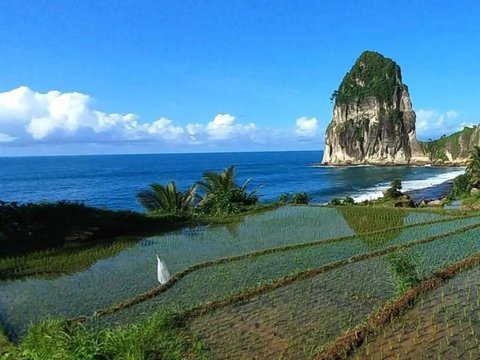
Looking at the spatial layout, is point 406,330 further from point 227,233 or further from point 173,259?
point 227,233

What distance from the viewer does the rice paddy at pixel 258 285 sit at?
6.40m

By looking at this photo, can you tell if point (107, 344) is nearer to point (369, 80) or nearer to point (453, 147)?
point (453, 147)

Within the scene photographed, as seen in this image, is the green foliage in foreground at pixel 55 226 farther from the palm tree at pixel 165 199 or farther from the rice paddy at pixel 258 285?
the palm tree at pixel 165 199

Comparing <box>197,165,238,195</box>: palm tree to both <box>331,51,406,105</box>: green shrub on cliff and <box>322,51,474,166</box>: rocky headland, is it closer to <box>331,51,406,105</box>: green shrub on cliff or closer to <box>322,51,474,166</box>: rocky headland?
<box>322,51,474,166</box>: rocky headland

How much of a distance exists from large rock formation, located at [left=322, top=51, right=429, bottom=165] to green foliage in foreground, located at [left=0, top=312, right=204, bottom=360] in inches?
3474

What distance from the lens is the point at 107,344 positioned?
5.10 metres

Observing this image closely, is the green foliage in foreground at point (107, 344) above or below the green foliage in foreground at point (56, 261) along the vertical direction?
above

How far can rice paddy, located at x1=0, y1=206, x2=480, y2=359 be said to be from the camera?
640cm

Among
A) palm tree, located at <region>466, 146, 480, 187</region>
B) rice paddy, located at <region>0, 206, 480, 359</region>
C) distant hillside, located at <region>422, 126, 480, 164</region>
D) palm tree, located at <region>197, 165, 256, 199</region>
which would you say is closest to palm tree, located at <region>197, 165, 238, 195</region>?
palm tree, located at <region>197, 165, 256, 199</region>

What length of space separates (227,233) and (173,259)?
350 centimetres

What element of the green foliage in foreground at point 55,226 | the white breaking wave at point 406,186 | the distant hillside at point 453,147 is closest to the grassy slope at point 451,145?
the distant hillside at point 453,147

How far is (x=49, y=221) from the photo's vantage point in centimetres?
1383

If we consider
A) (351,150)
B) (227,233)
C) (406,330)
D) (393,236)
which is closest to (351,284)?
(406,330)

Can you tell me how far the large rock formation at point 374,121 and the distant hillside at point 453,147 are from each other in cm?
199
